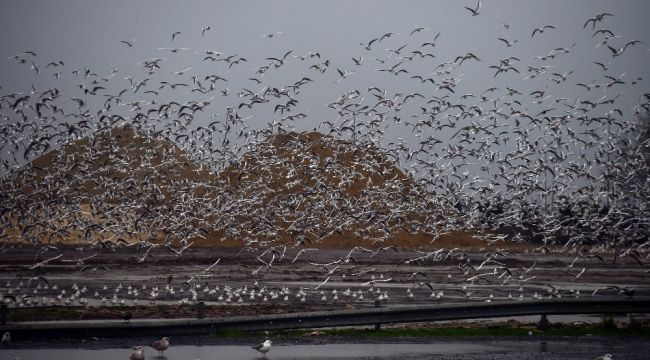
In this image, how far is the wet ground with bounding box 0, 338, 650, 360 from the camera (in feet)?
63.3

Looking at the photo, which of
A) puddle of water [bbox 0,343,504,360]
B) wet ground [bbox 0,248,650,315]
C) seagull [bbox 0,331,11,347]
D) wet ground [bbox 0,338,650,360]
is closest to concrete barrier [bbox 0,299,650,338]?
seagull [bbox 0,331,11,347]

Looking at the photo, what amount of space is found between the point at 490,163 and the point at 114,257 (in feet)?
105

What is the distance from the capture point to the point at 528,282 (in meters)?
41.2

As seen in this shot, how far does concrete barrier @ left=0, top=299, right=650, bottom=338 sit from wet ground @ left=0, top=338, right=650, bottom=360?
1.75 feet

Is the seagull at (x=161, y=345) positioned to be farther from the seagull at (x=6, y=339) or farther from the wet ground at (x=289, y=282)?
the wet ground at (x=289, y=282)

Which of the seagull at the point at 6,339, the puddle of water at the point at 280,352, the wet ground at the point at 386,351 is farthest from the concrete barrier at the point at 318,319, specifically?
the puddle of water at the point at 280,352

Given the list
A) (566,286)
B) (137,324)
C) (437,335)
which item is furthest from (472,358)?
(566,286)

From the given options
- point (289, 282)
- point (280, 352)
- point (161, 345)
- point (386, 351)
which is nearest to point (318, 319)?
point (280, 352)

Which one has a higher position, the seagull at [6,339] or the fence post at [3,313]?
the fence post at [3,313]

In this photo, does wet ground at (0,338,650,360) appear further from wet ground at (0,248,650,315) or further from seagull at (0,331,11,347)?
wet ground at (0,248,650,315)

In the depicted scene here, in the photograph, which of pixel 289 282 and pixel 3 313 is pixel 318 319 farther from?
pixel 289 282

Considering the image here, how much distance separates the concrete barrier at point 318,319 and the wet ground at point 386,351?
532 mm

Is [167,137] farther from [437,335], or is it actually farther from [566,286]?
[437,335]

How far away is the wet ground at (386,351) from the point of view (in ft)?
63.3
